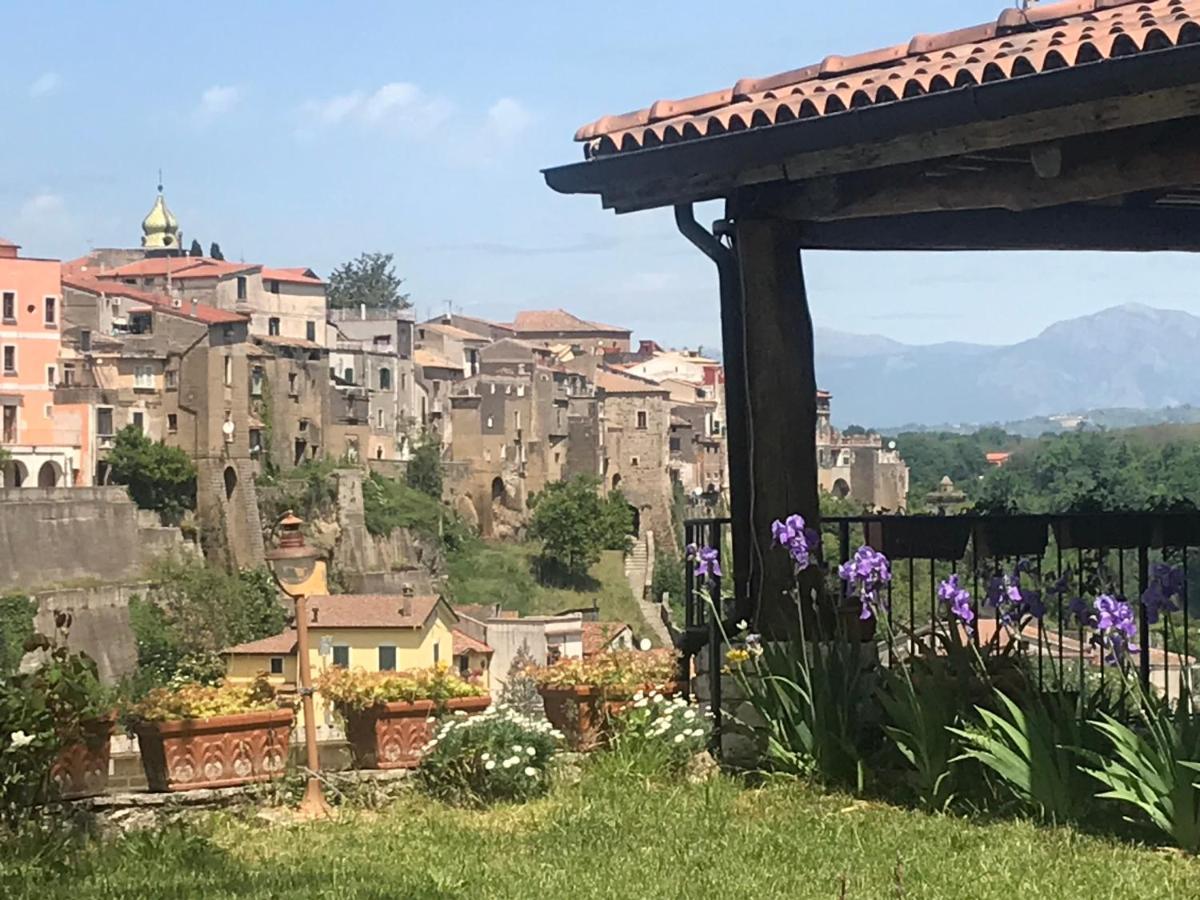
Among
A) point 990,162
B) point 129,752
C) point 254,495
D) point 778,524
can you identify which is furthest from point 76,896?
point 254,495

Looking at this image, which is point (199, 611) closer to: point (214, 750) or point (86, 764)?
point (214, 750)

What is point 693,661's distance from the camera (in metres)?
7.86

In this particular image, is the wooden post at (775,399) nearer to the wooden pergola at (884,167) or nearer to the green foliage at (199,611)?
the wooden pergola at (884,167)

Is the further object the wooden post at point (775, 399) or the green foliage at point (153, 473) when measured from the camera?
the green foliage at point (153, 473)

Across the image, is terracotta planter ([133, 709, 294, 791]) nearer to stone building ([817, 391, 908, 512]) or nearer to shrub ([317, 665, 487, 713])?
shrub ([317, 665, 487, 713])

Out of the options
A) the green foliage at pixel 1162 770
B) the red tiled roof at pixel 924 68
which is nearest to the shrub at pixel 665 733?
the green foliage at pixel 1162 770

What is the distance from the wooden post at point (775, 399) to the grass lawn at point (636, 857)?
93cm

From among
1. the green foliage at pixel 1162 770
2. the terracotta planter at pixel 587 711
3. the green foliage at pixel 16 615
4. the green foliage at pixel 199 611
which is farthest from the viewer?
the green foliage at pixel 199 611

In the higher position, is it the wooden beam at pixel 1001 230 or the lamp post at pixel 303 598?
the wooden beam at pixel 1001 230

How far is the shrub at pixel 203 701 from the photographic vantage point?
6.95m

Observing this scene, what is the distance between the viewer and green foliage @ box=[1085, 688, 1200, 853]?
18.0 ft

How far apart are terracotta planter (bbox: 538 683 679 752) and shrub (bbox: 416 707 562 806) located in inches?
22.6

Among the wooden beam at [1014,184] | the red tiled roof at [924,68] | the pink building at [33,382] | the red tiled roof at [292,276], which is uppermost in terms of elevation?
the red tiled roof at [292,276]

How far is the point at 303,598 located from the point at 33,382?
67186 mm
